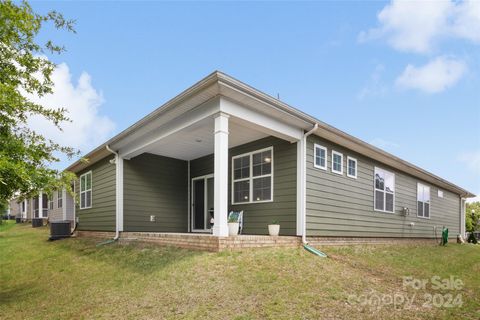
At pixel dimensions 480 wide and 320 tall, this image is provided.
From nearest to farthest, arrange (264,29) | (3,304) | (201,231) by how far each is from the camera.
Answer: (3,304) < (201,231) < (264,29)

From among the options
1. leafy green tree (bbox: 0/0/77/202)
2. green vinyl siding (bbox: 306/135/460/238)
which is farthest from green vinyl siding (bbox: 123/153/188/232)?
green vinyl siding (bbox: 306/135/460/238)

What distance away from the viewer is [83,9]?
816 cm

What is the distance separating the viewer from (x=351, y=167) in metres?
10.1

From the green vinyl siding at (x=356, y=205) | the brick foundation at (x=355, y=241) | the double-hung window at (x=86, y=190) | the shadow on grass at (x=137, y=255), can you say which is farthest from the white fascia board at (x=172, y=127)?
the brick foundation at (x=355, y=241)

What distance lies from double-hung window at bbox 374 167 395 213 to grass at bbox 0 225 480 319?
3180 millimetres

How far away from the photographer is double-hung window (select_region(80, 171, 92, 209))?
12.9m

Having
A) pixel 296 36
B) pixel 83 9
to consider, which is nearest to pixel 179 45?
pixel 296 36

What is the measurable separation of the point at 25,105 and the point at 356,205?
8879 mm

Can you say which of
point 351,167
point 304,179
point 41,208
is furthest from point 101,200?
point 41,208

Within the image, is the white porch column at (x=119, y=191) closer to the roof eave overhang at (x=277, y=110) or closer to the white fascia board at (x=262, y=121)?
the roof eave overhang at (x=277, y=110)

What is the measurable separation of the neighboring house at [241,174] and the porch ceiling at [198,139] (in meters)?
0.03

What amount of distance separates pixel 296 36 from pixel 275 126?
801 centimetres

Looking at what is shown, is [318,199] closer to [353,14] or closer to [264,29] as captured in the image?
[353,14]

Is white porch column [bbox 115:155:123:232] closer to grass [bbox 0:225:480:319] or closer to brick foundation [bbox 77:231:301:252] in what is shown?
brick foundation [bbox 77:231:301:252]
